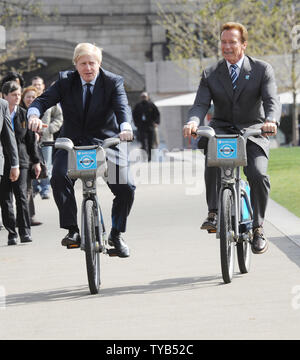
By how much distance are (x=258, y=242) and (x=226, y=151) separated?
2.49 feet

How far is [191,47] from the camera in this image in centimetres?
4281

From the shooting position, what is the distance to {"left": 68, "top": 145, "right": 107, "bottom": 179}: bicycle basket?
7.90 m

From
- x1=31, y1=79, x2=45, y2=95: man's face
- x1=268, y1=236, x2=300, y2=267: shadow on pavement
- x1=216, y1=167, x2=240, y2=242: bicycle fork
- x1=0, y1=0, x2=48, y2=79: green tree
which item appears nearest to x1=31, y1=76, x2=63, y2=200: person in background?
x1=31, y1=79, x2=45, y2=95: man's face

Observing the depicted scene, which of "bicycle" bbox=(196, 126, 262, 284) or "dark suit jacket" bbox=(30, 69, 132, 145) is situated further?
"dark suit jacket" bbox=(30, 69, 132, 145)

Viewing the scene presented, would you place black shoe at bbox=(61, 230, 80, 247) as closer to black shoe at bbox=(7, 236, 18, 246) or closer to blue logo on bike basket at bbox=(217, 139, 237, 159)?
blue logo on bike basket at bbox=(217, 139, 237, 159)

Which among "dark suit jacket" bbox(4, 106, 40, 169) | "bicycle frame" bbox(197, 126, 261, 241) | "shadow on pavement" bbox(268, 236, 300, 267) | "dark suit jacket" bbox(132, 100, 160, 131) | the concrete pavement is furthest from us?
"dark suit jacket" bbox(132, 100, 160, 131)

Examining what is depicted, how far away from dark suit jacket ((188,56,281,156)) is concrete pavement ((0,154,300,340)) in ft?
3.81

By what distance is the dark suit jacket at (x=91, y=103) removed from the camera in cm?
834

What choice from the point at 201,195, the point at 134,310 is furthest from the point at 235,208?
the point at 201,195

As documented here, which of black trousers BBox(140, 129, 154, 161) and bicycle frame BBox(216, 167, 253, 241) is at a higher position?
bicycle frame BBox(216, 167, 253, 241)

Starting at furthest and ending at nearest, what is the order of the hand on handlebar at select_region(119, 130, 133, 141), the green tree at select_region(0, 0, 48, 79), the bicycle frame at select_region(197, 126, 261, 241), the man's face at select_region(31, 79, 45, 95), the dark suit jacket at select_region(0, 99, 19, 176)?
1. the green tree at select_region(0, 0, 48, 79)
2. the man's face at select_region(31, 79, 45, 95)
3. the dark suit jacket at select_region(0, 99, 19, 176)
4. the bicycle frame at select_region(197, 126, 261, 241)
5. the hand on handlebar at select_region(119, 130, 133, 141)

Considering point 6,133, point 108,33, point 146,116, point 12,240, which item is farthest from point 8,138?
point 108,33

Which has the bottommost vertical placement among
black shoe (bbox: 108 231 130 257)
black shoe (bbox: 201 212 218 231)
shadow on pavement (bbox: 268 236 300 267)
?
shadow on pavement (bbox: 268 236 300 267)

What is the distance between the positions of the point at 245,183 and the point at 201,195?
25.4 feet
